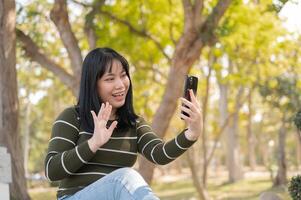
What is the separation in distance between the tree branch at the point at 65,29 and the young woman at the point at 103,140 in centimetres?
616

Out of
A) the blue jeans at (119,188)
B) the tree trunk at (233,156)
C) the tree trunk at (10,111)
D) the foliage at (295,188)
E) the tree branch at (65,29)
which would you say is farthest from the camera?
the tree trunk at (233,156)

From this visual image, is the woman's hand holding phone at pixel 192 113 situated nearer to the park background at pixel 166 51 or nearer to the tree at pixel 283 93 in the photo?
the park background at pixel 166 51

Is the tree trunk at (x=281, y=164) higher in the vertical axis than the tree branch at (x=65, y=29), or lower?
lower

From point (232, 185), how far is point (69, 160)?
18.1 m

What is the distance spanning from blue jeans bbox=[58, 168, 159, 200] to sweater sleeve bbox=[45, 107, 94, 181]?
5.6 inches

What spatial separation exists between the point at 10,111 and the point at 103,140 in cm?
427

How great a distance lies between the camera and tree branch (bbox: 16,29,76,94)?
9.36 metres

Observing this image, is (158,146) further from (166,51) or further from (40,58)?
(166,51)

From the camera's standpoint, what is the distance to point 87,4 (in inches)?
422

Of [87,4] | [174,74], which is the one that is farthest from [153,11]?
[174,74]

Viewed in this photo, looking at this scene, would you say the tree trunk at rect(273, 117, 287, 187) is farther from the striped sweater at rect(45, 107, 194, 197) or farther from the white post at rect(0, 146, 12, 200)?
the white post at rect(0, 146, 12, 200)

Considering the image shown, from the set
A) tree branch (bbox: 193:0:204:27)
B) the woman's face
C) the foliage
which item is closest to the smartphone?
the woman's face

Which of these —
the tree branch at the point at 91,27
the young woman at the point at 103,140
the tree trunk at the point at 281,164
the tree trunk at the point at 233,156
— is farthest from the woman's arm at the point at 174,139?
the tree trunk at the point at 233,156

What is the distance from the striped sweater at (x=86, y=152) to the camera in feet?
9.00
